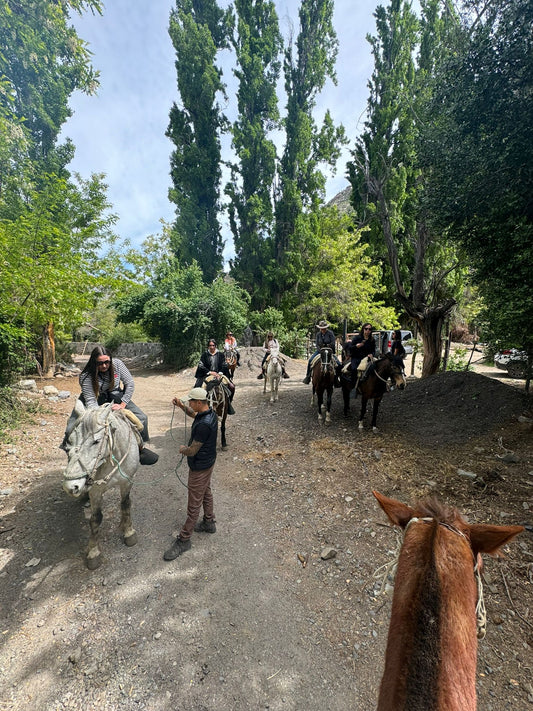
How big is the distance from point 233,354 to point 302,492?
7034mm

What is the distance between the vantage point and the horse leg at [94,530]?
321cm

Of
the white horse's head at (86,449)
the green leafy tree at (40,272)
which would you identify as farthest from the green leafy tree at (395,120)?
the white horse's head at (86,449)

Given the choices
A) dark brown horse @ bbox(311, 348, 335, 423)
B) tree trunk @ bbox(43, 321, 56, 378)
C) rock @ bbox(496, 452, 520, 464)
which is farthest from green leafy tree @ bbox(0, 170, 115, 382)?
rock @ bbox(496, 452, 520, 464)

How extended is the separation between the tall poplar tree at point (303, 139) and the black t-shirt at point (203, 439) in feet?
67.7

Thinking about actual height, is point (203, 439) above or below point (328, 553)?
above

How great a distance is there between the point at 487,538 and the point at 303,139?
96.1ft

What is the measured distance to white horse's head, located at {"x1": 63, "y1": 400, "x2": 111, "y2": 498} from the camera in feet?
8.78

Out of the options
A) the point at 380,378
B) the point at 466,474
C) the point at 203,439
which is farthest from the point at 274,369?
the point at 203,439

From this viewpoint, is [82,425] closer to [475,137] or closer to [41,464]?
[41,464]

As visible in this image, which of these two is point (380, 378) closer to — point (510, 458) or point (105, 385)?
point (510, 458)

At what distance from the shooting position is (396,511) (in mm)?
1655


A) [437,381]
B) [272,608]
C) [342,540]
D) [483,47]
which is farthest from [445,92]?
[272,608]

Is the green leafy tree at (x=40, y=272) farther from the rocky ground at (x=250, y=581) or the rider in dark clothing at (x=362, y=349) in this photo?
the rider in dark clothing at (x=362, y=349)

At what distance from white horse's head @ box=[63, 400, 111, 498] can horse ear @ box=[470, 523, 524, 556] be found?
3.04m
